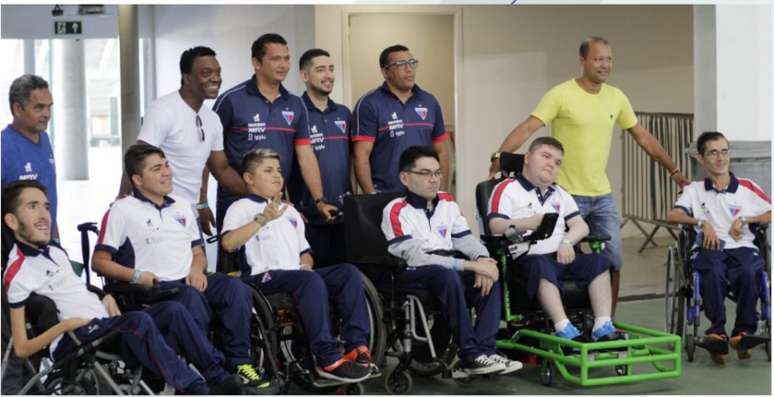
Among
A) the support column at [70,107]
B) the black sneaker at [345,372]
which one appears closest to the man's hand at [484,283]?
the black sneaker at [345,372]

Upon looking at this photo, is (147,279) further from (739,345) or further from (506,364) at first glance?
(739,345)

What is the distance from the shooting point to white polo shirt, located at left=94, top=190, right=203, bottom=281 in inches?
194

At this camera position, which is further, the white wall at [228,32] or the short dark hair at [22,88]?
the white wall at [228,32]

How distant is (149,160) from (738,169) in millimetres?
3242

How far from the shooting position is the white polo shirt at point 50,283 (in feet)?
14.8

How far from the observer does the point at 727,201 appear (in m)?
6.09

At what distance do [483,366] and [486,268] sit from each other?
394mm

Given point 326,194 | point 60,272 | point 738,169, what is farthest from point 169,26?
point 60,272

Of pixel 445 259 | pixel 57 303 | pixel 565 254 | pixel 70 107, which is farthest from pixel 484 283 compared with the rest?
pixel 70 107

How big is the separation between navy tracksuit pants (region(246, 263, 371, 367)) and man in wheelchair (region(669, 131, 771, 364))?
1.67 metres

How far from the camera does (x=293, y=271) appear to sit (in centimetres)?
517

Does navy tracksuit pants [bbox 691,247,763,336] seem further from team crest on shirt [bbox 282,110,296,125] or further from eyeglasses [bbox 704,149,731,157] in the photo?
team crest on shirt [bbox 282,110,296,125]

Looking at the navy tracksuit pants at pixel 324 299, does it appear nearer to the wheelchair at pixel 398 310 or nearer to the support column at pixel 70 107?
the wheelchair at pixel 398 310

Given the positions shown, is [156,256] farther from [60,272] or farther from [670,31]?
[670,31]
